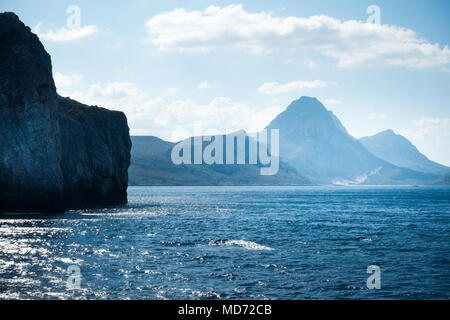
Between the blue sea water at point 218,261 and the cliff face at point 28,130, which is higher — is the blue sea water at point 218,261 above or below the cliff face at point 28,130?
below

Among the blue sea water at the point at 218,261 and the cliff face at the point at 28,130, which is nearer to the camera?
the blue sea water at the point at 218,261

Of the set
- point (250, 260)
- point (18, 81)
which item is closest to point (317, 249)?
point (250, 260)

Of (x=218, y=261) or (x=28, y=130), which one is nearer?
(x=218, y=261)

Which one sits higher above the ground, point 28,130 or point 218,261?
point 28,130

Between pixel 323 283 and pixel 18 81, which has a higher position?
pixel 18 81

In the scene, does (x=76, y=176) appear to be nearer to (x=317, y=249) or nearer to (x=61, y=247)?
(x=61, y=247)

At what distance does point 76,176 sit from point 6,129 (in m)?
26.3

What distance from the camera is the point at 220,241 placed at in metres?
47.0

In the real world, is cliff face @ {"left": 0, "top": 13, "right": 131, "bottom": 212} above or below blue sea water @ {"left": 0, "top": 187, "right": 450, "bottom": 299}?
above

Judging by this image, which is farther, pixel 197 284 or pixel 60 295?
pixel 197 284

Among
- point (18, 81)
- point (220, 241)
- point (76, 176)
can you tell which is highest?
point (18, 81)

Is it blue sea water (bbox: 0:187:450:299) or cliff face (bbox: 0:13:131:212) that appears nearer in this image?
blue sea water (bbox: 0:187:450:299)
